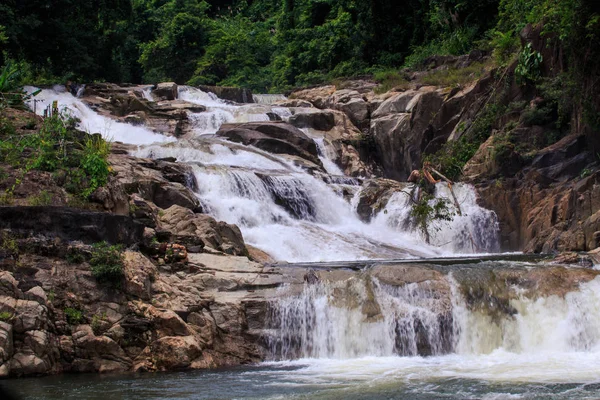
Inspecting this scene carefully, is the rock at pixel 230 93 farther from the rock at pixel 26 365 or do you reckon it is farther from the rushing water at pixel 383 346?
the rock at pixel 26 365

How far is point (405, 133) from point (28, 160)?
17.6 metres

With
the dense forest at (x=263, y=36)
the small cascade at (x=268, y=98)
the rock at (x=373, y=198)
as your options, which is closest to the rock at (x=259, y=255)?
the rock at (x=373, y=198)

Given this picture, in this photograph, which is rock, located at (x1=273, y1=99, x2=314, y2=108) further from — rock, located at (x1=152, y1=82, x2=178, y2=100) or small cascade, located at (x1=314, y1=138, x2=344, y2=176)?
rock, located at (x1=152, y1=82, x2=178, y2=100)

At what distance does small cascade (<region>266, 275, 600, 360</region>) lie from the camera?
12.7 meters

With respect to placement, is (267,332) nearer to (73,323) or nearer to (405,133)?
(73,323)

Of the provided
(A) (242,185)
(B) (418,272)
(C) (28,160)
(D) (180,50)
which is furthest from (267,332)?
(D) (180,50)

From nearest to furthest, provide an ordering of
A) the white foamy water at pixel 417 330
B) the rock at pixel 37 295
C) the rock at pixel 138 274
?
the rock at pixel 37 295
the white foamy water at pixel 417 330
the rock at pixel 138 274

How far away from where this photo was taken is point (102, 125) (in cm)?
2895

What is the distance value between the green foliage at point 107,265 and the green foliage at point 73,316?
0.78 meters

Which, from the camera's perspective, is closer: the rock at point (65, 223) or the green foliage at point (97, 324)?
the green foliage at point (97, 324)

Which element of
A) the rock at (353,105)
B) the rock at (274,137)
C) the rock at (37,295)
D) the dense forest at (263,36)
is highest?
the dense forest at (263,36)

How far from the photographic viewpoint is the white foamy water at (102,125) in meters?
28.2

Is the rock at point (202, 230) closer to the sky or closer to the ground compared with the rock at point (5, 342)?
closer to the sky

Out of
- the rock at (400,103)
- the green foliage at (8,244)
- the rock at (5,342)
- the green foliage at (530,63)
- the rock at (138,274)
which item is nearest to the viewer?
the rock at (5,342)
